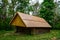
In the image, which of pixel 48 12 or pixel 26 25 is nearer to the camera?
pixel 26 25

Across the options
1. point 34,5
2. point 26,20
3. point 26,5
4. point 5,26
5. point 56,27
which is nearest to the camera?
point 26,20

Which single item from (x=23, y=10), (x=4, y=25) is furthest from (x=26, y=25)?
(x=23, y=10)

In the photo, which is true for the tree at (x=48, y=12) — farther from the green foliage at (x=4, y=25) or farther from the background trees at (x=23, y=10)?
the green foliage at (x=4, y=25)

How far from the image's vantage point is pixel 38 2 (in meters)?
32.9

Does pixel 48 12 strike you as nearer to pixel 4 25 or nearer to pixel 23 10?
pixel 23 10

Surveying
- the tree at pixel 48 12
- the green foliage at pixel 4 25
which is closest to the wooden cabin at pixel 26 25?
the green foliage at pixel 4 25

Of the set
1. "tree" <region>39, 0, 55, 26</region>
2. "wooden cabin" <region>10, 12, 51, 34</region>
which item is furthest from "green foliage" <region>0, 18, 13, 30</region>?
"tree" <region>39, 0, 55, 26</region>

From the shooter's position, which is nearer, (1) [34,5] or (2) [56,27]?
(2) [56,27]

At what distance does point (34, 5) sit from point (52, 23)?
6.42 meters

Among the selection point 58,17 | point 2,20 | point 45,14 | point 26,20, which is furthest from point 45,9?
point 26,20

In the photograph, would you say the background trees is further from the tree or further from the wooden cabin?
→ the wooden cabin

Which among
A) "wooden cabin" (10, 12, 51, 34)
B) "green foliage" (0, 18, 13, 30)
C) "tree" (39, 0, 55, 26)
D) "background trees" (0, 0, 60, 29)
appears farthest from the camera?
"tree" (39, 0, 55, 26)

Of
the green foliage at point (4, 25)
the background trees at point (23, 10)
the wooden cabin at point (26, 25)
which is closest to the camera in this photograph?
the wooden cabin at point (26, 25)

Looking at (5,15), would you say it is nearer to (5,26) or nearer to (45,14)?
(5,26)
